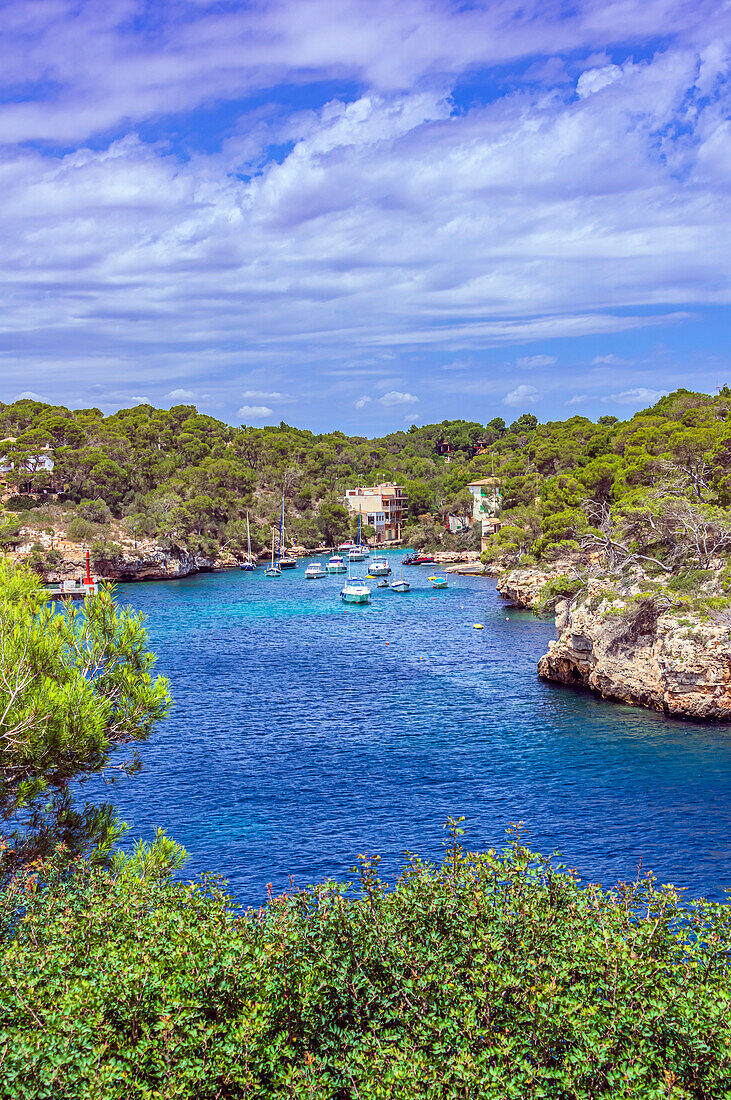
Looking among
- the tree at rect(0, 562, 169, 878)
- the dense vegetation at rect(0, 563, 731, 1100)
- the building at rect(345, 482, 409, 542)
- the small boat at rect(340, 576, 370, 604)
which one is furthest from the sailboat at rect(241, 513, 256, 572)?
the dense vegetation at rect(0, 563, 731, 1100)

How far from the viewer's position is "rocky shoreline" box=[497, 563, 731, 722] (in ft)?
119

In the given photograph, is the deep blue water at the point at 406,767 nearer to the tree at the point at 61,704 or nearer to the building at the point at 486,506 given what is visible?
the tree at the point at 61,704

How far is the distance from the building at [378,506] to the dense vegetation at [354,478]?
3.32 meters

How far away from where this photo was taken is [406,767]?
32562mm

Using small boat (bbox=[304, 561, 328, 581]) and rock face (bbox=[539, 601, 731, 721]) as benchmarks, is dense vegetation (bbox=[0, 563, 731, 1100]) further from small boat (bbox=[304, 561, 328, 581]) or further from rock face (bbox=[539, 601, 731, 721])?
small boat (bbox=[304, 561, 328, 581])

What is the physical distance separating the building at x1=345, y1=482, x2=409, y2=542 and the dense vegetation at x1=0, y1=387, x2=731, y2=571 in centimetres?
332

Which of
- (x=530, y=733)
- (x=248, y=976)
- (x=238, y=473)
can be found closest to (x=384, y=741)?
(x=530, y=733)

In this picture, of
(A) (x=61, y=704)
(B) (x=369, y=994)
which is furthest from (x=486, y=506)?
(B) (x=369, y=994)

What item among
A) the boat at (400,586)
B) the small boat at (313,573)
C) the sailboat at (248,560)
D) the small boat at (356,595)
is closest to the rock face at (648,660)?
the small boat at (356,595)

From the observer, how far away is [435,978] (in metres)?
9.67

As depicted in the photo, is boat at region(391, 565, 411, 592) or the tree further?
boat at region(391, 565, 411, 592)

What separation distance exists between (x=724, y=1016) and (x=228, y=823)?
806 inches

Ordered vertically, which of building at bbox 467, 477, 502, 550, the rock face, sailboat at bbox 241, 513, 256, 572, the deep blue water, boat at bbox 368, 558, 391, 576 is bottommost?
the deep blue water

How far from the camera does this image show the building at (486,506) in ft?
375
